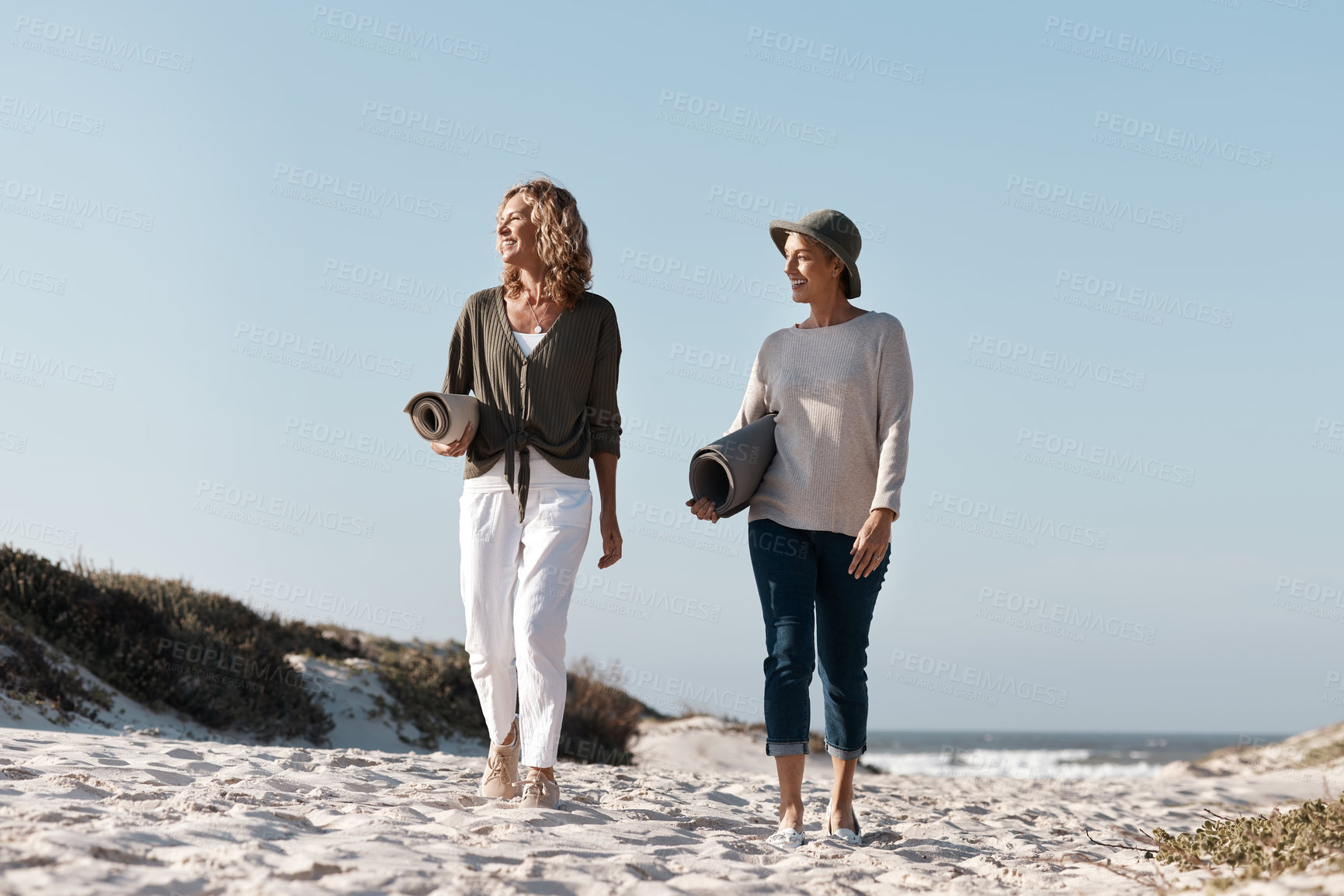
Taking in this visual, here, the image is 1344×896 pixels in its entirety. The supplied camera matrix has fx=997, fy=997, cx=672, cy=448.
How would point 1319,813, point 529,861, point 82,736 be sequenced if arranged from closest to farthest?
point 529,861 → point 1319,813 → point 82,736

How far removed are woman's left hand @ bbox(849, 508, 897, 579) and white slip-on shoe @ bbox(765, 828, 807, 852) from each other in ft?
3.34

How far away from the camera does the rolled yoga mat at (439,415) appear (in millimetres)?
3953

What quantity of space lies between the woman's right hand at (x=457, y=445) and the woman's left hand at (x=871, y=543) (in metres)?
1.61

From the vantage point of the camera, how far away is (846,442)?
13.3 ft

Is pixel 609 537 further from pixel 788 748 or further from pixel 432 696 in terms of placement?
pixel 432 696

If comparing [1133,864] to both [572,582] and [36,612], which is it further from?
[36,612]

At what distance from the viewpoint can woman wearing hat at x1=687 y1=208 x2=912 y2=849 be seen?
3918mm

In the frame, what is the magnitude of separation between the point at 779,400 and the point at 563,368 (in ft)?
3.02

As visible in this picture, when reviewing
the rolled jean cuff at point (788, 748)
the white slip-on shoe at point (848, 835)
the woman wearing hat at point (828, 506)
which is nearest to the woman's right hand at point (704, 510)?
the woman wearing hat at point (828, 506)

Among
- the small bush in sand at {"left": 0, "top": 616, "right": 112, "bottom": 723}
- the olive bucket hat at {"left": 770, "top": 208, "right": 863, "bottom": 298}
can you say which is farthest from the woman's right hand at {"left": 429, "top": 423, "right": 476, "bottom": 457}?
the small bush in sand at {"left": 0, "top": 616, "right": 112, "bottom": 723}

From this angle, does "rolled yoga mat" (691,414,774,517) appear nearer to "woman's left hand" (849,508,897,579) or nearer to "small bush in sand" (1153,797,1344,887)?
"woman's left hand" (849,508,897,579)

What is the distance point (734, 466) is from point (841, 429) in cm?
47

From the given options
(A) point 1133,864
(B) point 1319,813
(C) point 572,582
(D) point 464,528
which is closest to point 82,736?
(D) point 464,528

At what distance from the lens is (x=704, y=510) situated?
4.16m
